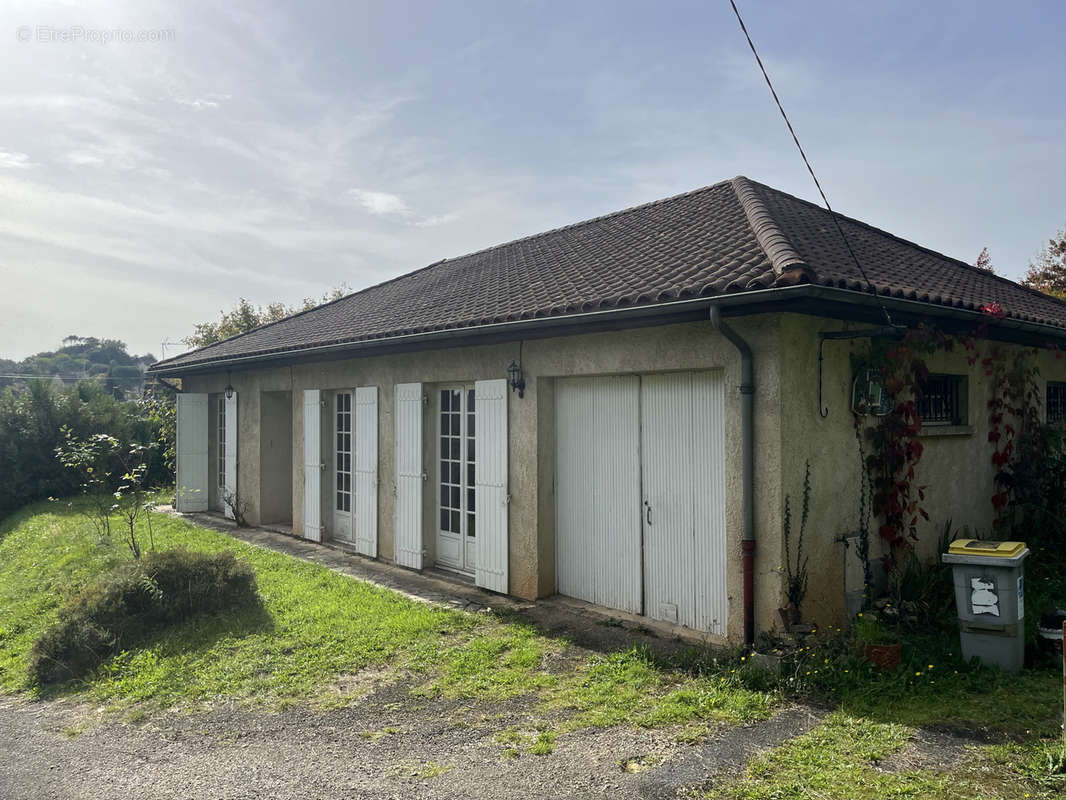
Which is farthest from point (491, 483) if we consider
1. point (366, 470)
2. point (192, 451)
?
point (192, 451)

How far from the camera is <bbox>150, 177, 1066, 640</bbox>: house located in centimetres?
527

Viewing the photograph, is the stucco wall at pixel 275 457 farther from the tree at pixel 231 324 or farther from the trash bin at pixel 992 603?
the tree at pixel 231 324

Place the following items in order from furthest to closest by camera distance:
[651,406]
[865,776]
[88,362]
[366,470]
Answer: [88,362] → [366,470] → [651,406] → [865,776]

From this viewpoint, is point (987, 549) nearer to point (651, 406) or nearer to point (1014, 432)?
point (651, 406)

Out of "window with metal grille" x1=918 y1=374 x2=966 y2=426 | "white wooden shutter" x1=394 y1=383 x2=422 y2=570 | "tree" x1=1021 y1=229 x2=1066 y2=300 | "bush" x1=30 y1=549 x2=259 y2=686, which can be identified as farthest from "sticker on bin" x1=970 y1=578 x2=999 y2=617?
"tree" x1=1021 y1=229 x2=1066 y2=300

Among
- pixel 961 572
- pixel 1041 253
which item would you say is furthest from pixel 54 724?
pixel 1041 253

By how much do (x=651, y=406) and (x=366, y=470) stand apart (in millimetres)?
4615

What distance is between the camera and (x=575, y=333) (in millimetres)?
6613

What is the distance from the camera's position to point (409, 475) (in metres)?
8.59

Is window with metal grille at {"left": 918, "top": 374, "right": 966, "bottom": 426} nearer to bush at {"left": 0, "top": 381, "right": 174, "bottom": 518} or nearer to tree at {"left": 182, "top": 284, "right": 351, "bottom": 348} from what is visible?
bush at {"left": 0, "top": 381, "right": 174, "bottom": 518}

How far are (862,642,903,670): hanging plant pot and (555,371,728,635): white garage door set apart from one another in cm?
112

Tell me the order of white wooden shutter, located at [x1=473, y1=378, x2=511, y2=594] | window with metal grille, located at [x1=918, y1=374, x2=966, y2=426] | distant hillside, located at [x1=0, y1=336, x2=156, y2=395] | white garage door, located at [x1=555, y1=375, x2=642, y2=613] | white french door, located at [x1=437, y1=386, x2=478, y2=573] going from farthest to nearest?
distant hillside, located at [x1=0, y1=336, x2=156, y2=395] → white french door, located at [x1=437, y1=386, x2=478, y2=573] → white wooden shutter, located at [x1=473, y1=378, x2=511, y2=594] → window with metal grille, located at [x1=918, y1=374, x2=966, y2=426] → white garage door, located at [x1=555, y1=375, x2=642, y2=613]

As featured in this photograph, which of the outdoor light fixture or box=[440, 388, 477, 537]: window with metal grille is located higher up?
the outdoor light fixture

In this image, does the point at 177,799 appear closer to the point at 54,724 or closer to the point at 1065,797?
the point at 54,724
